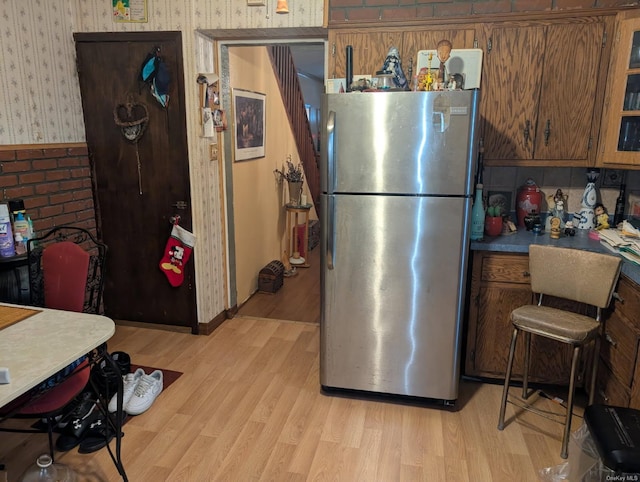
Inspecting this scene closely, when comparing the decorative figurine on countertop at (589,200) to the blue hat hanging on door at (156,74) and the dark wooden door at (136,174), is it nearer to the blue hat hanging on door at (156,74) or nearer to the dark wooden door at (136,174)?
the dark wooden door at (136,174)

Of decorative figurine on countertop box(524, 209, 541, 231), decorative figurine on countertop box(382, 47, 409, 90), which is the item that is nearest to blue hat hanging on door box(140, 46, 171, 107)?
decorative figurine on countertop box(382, 47, 409, 90)

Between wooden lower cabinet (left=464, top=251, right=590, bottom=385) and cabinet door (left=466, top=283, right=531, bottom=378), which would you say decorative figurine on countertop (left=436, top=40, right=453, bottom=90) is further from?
cabinet door (left=466, top=283, right=531, bottom=378)

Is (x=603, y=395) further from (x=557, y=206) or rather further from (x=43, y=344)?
(x=43, y=344)

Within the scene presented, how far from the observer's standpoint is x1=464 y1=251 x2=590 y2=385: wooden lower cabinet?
8.54 feet

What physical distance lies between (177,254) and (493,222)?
6.84ft

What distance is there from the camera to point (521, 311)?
2.31 meters

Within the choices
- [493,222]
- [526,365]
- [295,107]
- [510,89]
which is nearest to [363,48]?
[510,89]

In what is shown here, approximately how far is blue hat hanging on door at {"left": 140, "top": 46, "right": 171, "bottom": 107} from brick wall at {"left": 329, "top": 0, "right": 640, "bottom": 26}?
44.2 inches

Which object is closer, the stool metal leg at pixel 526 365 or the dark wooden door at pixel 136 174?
the stool metal leg at pixel 526 365

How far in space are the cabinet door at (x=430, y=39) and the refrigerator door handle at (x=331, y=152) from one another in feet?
2.63

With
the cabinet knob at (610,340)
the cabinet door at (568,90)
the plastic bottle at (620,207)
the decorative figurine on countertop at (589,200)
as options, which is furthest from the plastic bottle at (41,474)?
the plastic bottle at (620,207)

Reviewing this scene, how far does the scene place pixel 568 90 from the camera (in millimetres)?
2672

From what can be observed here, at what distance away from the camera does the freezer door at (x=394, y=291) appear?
2.35m

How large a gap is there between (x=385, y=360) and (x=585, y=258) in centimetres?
110
